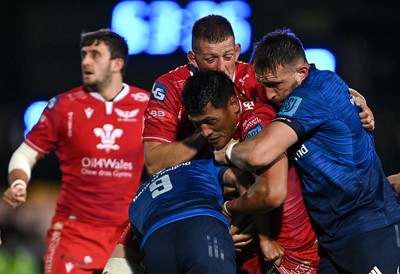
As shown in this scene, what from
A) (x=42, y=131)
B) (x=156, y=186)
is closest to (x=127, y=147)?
(x=42, y=131)

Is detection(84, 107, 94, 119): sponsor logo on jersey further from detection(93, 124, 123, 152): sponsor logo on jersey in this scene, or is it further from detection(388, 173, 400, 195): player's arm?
detection(388, 173, 400, 195): player's arm

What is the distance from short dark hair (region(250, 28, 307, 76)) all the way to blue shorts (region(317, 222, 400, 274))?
39.4 inches

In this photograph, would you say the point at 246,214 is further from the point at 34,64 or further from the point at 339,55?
the point at 34,64

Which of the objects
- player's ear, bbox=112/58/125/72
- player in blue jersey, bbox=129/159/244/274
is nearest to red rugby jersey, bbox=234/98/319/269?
player in blue jersey, bbox=129/159/244/274

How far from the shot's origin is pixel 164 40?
10109 millimetres

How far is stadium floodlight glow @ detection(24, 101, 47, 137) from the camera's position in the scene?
1024 cm

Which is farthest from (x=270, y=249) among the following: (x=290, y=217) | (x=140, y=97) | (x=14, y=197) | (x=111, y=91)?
(x=111, y=91)

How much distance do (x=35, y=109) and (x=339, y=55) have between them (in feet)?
10.2

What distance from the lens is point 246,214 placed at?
5.43 m

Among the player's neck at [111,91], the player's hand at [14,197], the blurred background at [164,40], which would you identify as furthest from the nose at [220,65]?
the blurred background at [164,40]

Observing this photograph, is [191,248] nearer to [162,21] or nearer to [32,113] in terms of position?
[162,21]

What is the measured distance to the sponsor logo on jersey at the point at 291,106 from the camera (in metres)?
5.11

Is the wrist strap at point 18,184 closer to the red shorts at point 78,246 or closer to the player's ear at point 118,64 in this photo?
the red shorts at point 78,246

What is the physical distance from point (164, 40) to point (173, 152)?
14.2 feet
